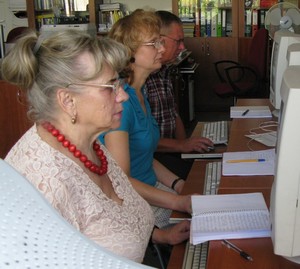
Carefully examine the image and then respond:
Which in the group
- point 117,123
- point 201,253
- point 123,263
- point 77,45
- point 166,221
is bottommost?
point 166,221

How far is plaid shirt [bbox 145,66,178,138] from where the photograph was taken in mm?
2621

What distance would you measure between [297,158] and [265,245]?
32 centimetres

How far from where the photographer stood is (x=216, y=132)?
2.57m

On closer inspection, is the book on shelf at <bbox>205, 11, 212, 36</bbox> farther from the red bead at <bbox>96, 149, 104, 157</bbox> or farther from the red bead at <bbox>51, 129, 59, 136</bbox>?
the red bead at <bbox>51, 129, 59, 136</bbox>

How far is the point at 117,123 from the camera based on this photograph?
1.45 meters

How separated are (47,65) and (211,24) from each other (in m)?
4.97

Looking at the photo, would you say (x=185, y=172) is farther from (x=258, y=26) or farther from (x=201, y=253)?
(x=258, y=26)

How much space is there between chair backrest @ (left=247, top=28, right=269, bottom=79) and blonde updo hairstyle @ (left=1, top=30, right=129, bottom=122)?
4136mm

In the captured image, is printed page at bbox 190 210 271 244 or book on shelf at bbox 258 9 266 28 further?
book on shelf at bbox 258 9 266 28

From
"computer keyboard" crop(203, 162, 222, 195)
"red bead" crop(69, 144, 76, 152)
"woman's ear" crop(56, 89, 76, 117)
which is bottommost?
"computer keyboard" crop(203, 162, 222, 195)

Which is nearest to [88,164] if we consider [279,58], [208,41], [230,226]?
[230,226]

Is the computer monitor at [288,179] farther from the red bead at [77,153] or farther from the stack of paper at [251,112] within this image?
the stack of paper at [251,112]

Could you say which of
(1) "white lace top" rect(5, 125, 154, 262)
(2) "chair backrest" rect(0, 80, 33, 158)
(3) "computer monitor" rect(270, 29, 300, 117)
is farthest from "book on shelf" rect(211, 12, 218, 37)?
(1) "white lace top" rect(5, 125, 154, 262)

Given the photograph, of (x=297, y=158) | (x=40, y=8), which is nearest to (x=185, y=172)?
(x=297, y=158)
